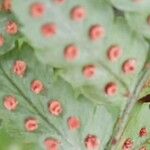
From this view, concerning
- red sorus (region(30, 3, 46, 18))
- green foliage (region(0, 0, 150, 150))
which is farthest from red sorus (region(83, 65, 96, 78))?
red sorus (region(30, 3, 46, 18))

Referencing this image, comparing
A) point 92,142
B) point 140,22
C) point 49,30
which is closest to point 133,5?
Result: point 140,22

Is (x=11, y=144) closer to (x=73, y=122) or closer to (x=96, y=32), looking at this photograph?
(x=73, y=122)

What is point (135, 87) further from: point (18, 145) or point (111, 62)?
point (18, 145)

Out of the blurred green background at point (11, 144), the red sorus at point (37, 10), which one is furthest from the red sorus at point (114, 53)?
the blurred green background at point (11, 144)

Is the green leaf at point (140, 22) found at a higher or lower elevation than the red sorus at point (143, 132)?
higher

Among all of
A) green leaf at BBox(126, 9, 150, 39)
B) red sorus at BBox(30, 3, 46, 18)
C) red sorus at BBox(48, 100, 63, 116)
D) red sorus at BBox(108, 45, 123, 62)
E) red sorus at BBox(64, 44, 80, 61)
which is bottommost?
red sorus at BBox(48, 100, 63, 116)

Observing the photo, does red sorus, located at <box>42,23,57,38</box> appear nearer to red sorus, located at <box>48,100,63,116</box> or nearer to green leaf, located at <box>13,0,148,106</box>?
green leaf, located at <box>13,0,148,106</box>

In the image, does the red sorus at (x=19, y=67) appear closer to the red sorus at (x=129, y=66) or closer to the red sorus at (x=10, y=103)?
the red sorus at (x=10, y=103)
